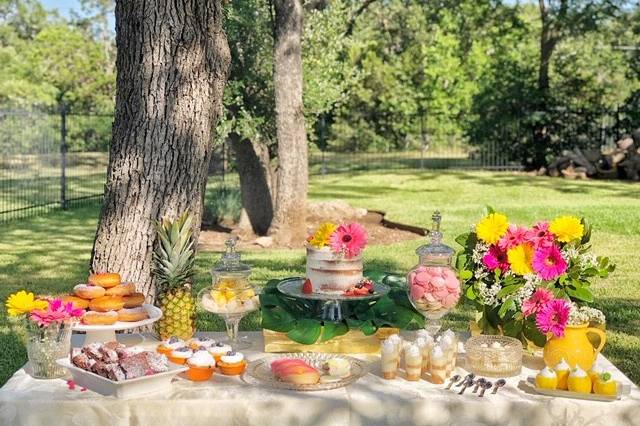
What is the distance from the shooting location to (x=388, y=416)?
3.38 metres

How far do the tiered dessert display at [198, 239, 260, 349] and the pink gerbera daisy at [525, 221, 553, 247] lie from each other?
3.98 feet

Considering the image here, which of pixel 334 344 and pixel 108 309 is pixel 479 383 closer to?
pixel 334 344

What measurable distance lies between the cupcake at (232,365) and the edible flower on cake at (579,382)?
4.14 ft

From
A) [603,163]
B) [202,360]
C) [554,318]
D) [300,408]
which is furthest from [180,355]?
[603,163]

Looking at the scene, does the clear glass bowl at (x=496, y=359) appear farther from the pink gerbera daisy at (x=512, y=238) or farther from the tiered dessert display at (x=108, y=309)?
the tiered dessert display at (x=108, y=309)

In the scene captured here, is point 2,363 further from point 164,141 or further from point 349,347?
point 349,347

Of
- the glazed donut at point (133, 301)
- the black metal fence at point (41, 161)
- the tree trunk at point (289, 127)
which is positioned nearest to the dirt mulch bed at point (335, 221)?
the tree trunk at point (289, 127)

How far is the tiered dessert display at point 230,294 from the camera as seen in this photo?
3961mm

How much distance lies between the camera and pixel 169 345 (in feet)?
12.6

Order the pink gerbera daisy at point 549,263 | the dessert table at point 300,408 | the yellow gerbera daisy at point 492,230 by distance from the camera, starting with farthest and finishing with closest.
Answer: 1. the yellow gerbera daisy at point 492,230
2. the pink gerbera daisy at point 549,263
3. the dessert table at point 300,408

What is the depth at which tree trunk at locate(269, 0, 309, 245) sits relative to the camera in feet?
42.5

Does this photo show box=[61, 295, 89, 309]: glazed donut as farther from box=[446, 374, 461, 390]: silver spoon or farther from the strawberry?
box=[446, 374, 461, 390]: silver spoon

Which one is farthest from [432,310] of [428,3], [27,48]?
[27,48]

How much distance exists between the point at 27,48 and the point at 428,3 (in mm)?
19603
